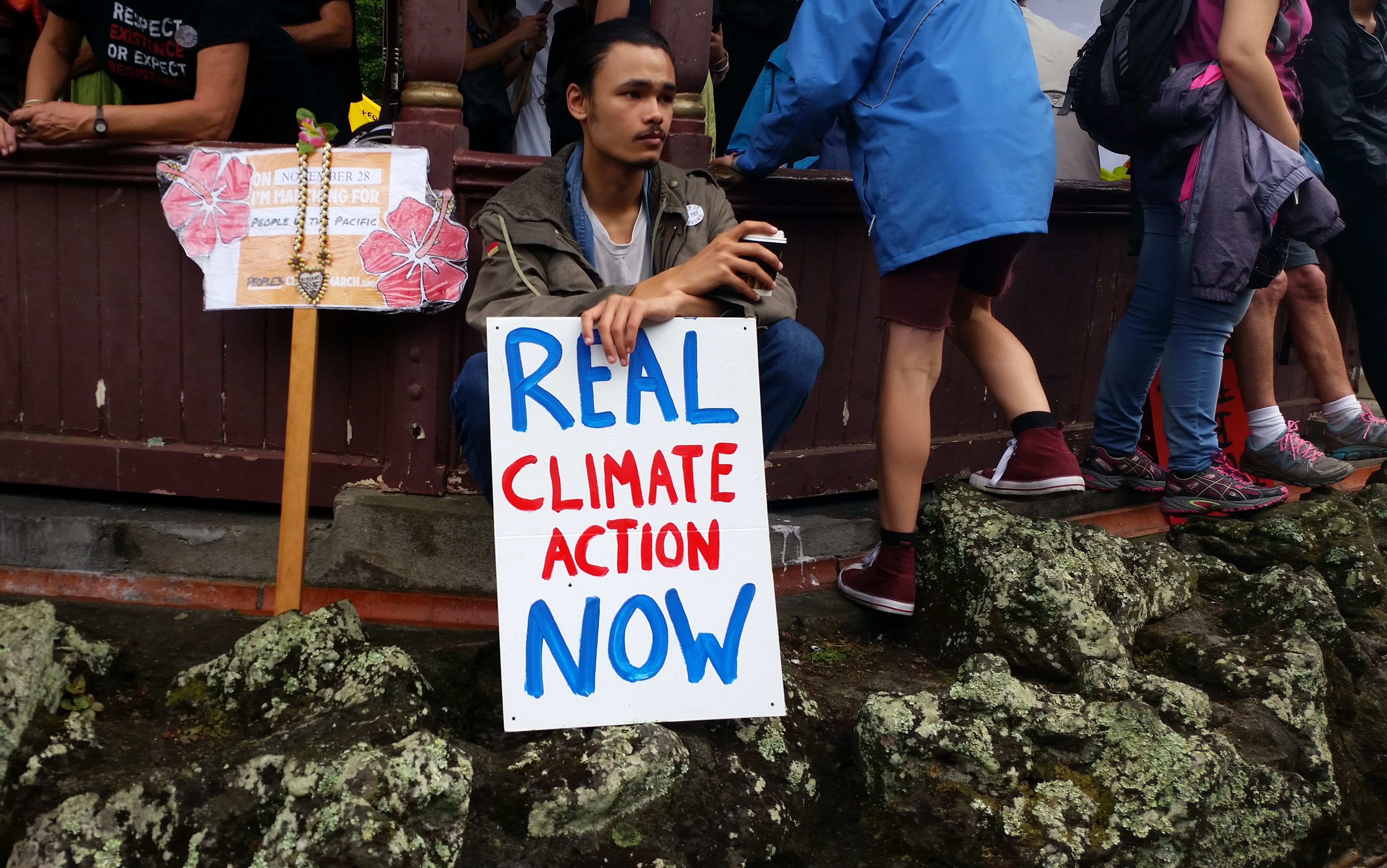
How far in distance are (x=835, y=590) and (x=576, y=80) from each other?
1.56m

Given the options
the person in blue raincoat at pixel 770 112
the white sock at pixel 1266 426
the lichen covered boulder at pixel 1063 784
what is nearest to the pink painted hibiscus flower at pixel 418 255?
the person in blue raincoat at pixel 770 112

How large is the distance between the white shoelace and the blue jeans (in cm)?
80

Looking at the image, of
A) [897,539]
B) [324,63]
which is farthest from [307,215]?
[897,539]

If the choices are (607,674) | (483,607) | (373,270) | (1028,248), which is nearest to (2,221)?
(373,270)

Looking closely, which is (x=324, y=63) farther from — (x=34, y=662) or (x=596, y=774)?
(x=596, y=774)

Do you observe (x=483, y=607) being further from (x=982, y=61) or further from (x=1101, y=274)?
(x=1101, y=274)

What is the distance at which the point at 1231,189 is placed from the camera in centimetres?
340

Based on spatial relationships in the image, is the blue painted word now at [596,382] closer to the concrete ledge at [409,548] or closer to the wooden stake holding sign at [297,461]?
the wooden stake holding sign at [297,461]

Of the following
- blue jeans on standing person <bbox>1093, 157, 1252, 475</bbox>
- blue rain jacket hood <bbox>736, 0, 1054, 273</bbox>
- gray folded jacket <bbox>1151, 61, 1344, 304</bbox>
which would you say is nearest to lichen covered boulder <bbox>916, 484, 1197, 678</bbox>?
blue jeans on standing person <bbox>1093, 157, 1252, 475</bbox>

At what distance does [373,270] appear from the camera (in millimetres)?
2850

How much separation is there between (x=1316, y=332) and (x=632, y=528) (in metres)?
3.10

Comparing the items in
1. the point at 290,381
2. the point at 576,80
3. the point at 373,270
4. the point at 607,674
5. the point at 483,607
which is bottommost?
the point at 483,607

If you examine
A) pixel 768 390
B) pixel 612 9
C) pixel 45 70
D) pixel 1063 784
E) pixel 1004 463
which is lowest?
pixel 1063 784

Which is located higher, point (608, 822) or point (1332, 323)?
point (1332, 323)
